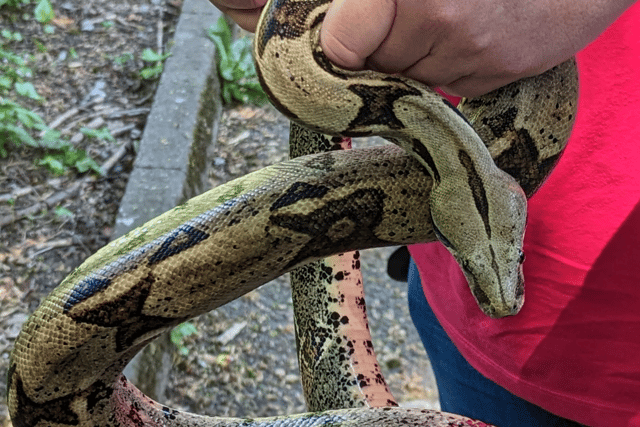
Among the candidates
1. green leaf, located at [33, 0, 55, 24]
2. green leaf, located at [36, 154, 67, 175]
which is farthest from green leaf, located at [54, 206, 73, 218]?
green leaf, located at [33, 0, 55, 24]

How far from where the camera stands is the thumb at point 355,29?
856mm

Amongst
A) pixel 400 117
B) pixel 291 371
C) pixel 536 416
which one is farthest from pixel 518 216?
pixel 291 371

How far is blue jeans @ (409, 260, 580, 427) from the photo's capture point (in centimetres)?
→ 141

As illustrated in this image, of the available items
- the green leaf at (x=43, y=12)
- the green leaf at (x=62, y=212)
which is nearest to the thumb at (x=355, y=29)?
the green leaf at (x=62, y=212)

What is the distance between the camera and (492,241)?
109 centimetres

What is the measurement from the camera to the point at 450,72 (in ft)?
3.06

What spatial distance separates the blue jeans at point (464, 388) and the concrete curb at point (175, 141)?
3.78ft

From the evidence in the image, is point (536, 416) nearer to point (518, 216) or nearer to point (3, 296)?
point (518, 216)

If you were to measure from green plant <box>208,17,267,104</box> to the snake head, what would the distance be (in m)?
2.98

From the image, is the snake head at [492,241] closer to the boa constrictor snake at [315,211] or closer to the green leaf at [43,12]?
the boa constrictor snake at [315,211]

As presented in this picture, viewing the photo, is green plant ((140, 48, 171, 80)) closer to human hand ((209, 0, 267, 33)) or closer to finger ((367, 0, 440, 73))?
human hand ((209, 0, 267, 33))

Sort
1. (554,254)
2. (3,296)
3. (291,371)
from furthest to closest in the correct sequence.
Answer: (291,371) < (3,296) < (554,254)

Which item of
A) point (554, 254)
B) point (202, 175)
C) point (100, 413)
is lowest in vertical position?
point (202, 175)

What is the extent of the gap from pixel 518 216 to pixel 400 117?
26 cm
